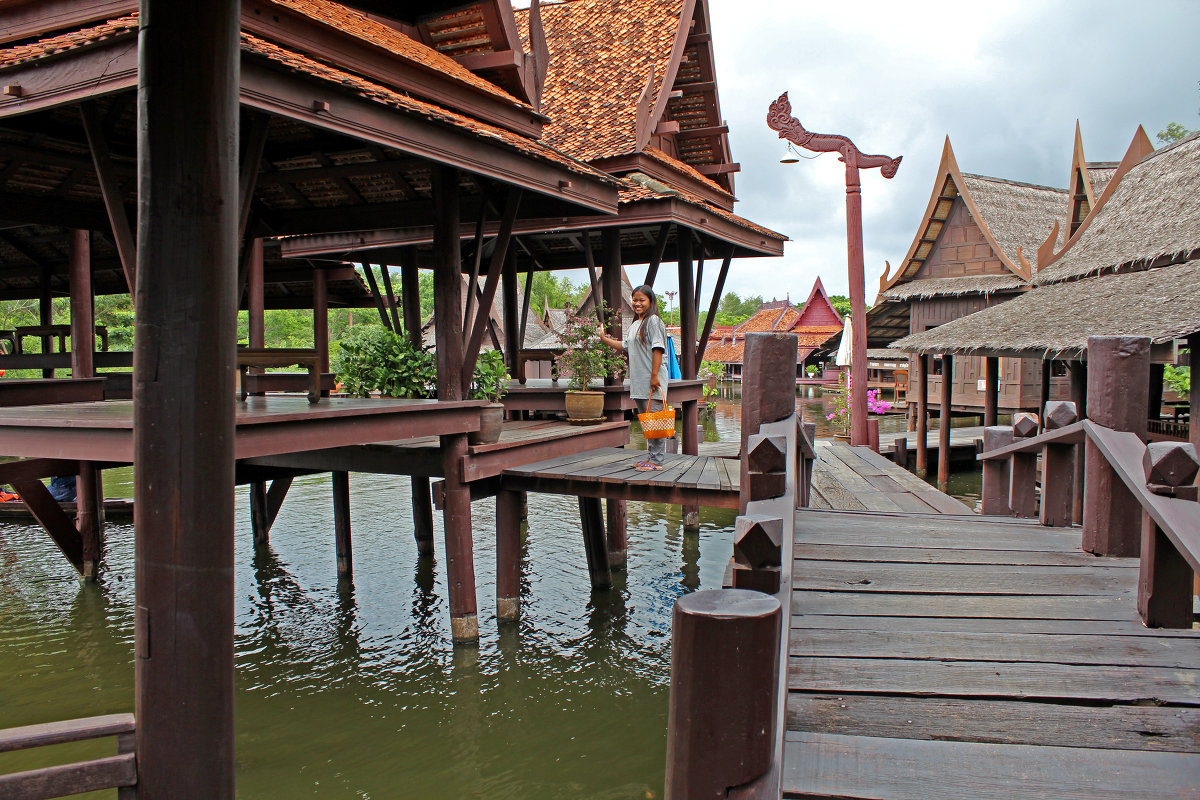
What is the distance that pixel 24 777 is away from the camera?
A: 237cm

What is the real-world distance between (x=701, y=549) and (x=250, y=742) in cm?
687

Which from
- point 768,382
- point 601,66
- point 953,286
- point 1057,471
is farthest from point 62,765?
point 953,286

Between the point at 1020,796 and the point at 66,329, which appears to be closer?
the point at 1020,796

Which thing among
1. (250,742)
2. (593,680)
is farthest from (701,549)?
(250,742)

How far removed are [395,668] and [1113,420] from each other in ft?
19.2

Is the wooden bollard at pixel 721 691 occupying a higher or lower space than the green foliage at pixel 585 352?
lower

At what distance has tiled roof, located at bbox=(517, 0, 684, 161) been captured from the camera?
11.5m

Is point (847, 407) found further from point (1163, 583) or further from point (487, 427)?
point (1163, 583)

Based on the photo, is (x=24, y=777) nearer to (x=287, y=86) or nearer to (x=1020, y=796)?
(x=1020, y=796)

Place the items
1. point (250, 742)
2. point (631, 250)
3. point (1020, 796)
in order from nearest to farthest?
point (1020, 796) < point (250, 742) < point (631, 250)

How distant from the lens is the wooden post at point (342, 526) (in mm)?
9344

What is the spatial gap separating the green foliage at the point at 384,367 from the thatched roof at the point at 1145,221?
9.84 m

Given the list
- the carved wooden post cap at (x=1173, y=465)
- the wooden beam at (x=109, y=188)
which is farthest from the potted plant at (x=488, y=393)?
the carved wooden post cap at (x=1173, y=465)

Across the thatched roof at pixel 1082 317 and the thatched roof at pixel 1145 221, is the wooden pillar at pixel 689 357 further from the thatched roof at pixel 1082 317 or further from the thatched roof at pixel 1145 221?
the thatched roof at pixel 1145 221
